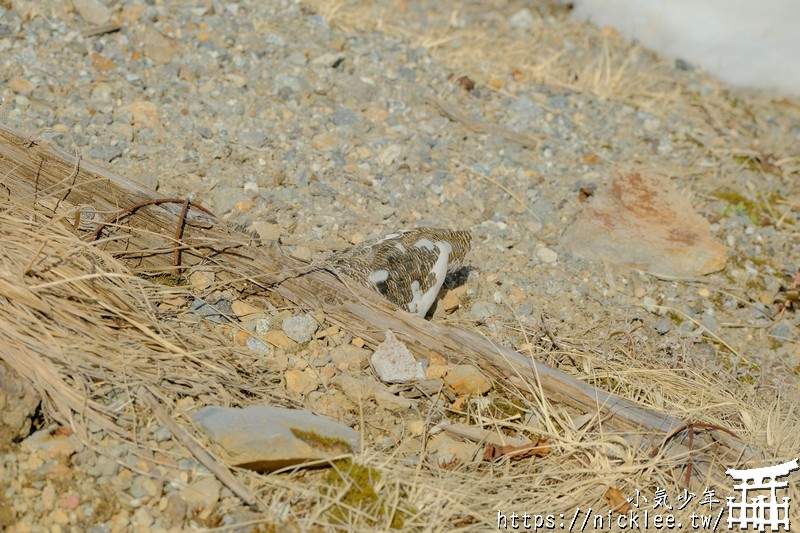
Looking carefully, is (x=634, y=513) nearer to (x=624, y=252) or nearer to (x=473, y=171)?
(x=624, y=252)

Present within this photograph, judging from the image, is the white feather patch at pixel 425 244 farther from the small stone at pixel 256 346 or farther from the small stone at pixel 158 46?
the small stone at pixel 158 46

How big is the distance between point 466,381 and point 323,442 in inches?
26.9

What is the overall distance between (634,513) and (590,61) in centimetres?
404

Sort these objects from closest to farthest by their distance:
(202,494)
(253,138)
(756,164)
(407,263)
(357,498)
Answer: (202,494), (357,498), (407,263), (253,138), (756,164)

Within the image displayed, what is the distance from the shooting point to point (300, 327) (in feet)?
10.3

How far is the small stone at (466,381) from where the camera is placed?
3.07 metres

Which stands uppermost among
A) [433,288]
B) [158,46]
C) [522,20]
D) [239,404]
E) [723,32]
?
[723,32]

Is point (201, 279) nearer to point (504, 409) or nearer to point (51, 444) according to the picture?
point (51, 444)

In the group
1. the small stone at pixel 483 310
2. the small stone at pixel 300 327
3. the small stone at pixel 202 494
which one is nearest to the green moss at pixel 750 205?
the small stone at pixel 483 310

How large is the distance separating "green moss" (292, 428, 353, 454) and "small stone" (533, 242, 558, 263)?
1958 mm

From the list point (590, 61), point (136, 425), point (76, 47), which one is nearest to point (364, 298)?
point (136, 425)

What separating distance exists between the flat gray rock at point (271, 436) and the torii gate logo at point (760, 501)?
4.56 ft

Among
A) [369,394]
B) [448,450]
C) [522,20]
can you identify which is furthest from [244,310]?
[522,20]

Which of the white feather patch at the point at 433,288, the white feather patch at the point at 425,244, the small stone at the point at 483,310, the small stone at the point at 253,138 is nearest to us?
the white feather patch at the point at 433,288
